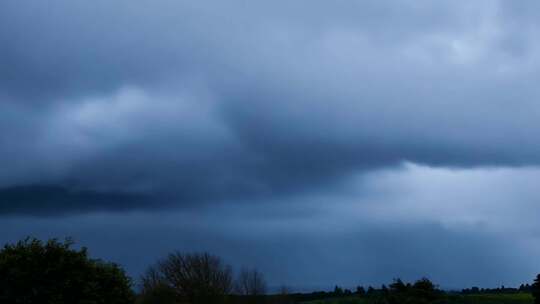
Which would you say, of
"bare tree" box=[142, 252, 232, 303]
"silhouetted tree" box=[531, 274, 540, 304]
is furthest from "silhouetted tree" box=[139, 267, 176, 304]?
"silhouetted tree" box=[531, 274, 540, 304]

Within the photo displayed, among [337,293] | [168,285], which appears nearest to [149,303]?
[168,285]

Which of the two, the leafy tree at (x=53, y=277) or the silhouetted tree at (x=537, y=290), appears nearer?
the leafy tree at (x=53, y=277)

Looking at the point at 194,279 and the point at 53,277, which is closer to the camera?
the point at 53,277

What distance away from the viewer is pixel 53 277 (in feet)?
211

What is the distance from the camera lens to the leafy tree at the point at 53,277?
6319 cm

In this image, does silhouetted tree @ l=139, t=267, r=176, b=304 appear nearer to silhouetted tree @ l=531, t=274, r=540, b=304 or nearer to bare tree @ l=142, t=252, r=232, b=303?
bare tree @ l=142, t=252, r=232, b=303

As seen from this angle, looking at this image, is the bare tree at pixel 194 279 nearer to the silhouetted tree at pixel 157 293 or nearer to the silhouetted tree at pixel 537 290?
the silhouetted tree at pixel 157 293

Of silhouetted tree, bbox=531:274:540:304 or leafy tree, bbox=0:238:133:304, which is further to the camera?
silhouetted tree, bbox=531:274:540:304

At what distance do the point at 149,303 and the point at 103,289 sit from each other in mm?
33061

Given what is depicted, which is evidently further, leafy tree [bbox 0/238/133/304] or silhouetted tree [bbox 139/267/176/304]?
silhouetted tree [bbox 139/267/176/304]

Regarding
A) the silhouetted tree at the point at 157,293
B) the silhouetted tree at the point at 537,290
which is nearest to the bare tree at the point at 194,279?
the silhouetted tree at the point at 157,293

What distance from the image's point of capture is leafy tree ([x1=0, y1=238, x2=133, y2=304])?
63188mm

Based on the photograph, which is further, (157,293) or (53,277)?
(157,293)

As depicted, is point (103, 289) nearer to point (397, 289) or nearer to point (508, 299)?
point (397, 289)
